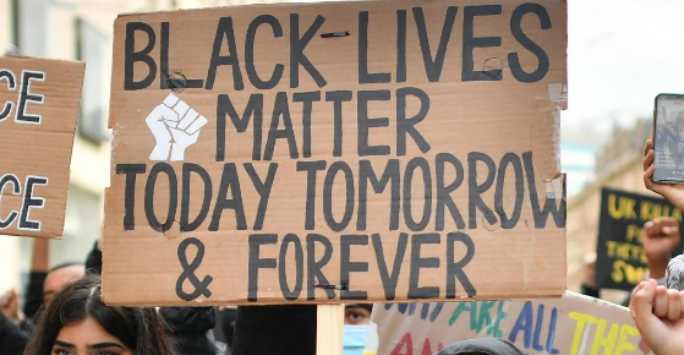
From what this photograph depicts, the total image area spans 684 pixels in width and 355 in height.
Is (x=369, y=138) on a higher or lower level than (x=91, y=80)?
lower

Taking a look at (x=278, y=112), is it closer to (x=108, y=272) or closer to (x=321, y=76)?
(x=321, y=76)

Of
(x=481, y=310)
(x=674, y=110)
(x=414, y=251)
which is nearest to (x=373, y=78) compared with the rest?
(x=414, y=251)

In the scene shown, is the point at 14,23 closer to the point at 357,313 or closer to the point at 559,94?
the point at 357,313

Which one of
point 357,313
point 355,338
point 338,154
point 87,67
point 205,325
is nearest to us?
point 338,154

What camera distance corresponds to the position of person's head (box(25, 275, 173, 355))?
3.45 metres

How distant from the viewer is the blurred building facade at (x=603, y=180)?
44.2m

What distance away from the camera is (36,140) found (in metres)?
3.38

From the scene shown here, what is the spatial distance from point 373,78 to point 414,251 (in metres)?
0.40

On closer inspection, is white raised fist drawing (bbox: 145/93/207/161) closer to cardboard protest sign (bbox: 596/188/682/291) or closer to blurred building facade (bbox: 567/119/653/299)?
cardboard protest sign (bbox: 596/188/682/291)

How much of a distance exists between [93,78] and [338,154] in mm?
11880

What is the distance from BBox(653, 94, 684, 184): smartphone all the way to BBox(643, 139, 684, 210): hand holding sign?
0.04 feet

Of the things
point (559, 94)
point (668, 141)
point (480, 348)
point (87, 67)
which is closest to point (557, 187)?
point (559, 94)

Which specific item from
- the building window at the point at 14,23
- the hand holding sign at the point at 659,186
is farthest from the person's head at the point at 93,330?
the building window at the point at 14,23

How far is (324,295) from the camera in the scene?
289cm
